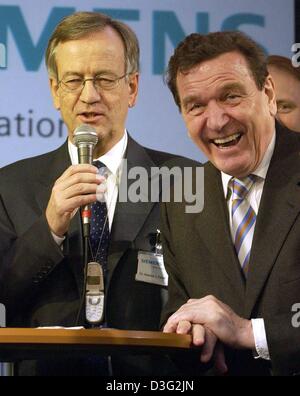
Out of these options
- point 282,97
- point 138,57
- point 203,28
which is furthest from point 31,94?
point 282,97

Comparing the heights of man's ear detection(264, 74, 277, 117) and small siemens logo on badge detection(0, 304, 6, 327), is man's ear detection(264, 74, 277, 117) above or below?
above

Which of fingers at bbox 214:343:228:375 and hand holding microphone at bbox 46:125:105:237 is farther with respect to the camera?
hand holding microphone at bbox 46:125:105:237

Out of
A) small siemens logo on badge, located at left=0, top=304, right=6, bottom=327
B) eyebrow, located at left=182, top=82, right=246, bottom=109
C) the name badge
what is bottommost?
small siemens logo on badge, located at left=0, top=304, right=6, bottom=327

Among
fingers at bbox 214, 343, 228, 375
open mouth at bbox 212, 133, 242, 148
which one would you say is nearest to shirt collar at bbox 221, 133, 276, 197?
open mouth at bbox 212, 133, 242, 148

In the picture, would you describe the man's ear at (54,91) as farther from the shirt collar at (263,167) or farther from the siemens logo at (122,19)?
the shirt collar at (263,167)

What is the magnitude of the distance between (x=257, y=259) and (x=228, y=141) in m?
0.58

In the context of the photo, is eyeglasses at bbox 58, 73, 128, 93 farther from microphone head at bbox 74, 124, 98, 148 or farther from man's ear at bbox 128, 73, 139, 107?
microphone head at bbox 74, 124, 98, 148

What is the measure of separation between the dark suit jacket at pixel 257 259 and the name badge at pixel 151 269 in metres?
0.06

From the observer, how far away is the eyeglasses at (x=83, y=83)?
165 inches

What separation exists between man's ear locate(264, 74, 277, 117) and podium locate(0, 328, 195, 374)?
134cm

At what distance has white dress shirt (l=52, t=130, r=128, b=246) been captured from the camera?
4.14m

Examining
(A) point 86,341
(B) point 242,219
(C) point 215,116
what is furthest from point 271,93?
(A) point 86,341

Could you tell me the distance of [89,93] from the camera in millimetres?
4172

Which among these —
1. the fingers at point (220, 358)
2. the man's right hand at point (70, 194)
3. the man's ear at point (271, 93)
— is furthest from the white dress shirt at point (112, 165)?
the fingers at point (220, 358)
